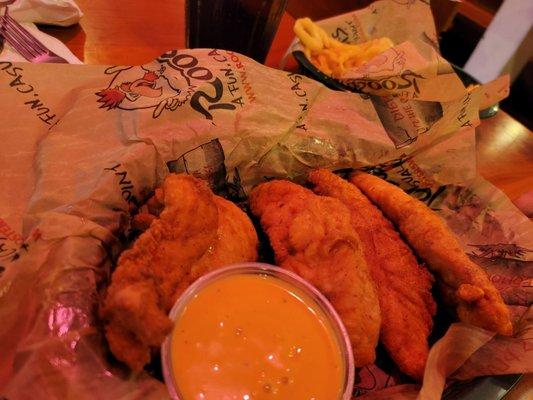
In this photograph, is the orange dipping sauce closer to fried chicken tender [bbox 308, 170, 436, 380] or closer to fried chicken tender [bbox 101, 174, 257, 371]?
fried chicken tender [bbox 101, 174, 257, 371]

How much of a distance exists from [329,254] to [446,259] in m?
0.33

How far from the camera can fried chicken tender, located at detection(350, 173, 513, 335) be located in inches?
42.3

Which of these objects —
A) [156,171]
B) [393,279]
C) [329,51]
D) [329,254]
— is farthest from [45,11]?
[393,279]

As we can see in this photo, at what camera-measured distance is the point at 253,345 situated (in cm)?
90

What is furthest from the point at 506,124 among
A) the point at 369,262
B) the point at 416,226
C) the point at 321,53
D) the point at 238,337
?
the point at 238,337

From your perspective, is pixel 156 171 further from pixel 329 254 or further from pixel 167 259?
pixel 329 254

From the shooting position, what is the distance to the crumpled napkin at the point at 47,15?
1536 millimetres

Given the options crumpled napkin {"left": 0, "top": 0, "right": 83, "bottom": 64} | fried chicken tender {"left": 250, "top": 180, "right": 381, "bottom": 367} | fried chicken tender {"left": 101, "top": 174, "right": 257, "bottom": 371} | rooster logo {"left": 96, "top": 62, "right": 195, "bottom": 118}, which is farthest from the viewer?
crumpled napkin {"left": 0, "top": 0, "right": 83, "bottom": 64}

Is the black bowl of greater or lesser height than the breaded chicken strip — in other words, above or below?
above

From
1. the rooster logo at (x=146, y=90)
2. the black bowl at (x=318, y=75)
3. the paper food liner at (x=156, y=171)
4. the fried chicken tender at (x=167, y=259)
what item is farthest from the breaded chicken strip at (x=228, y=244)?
the black bowl at (x=318, y=75)

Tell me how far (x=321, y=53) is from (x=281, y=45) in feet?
1.14

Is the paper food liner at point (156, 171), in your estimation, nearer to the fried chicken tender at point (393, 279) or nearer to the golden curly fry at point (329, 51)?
the fried chicken tender at point (393, 279)

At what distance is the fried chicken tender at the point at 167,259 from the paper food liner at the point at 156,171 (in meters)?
0.07

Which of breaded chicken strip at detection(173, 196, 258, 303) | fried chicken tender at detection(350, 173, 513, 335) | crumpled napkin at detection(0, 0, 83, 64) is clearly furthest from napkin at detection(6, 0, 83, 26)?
fried chicken tender at detection(350, 173, 513, 335)
